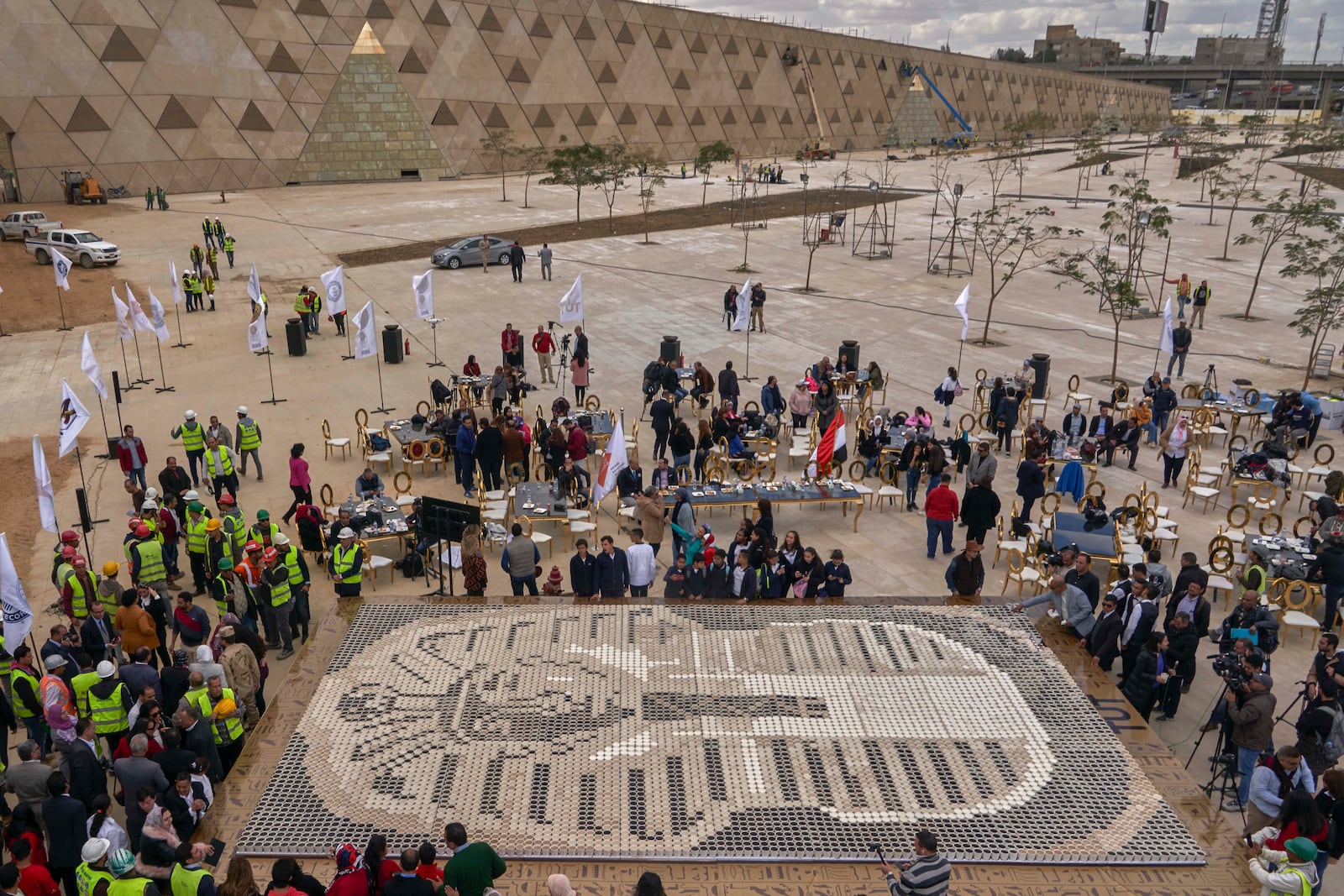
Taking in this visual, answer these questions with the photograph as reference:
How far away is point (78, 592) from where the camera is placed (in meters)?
10.3

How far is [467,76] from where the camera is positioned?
5512cm

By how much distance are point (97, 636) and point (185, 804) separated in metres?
2.87

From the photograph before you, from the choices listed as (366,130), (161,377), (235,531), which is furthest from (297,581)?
(366,130)

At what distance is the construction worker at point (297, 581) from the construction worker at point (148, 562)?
1.41 m

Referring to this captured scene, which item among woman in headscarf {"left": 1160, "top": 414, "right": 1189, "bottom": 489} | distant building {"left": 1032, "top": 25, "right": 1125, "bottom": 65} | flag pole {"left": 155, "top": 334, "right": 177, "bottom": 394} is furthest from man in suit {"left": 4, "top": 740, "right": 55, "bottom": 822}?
distant building {"left": 1032, "top": 25, "right": 1125, "bottom": 65}

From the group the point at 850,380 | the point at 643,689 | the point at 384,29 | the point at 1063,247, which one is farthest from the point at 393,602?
the point at 384,29

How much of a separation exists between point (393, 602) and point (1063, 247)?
119 feet

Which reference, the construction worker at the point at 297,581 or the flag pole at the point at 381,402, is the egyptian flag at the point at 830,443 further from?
the flag pole at the point at 381,402

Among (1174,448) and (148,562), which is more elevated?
(1174,448)

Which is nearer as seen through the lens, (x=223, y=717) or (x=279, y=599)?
(x=223, y=717)

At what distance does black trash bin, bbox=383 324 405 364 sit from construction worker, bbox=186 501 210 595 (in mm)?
10449

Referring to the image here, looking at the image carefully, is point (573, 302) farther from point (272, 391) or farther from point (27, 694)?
point (27, 694)

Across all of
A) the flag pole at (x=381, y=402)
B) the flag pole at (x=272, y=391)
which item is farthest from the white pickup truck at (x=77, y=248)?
the flag pole at (x=381, y=402)

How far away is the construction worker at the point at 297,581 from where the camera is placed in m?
10.8
